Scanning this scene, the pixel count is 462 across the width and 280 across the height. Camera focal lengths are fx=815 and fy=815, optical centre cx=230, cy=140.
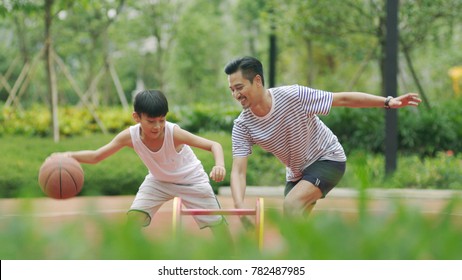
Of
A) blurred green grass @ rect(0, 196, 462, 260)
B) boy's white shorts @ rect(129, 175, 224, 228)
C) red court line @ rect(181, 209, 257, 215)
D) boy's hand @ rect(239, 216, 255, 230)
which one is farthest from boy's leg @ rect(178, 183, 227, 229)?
blurred green grass @ rect(0, 196, 462, 260)

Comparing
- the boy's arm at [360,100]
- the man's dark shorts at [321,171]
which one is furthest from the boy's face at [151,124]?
the boy's arm at [360,100]

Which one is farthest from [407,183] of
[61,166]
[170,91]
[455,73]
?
[170,91]

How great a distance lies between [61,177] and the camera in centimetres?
462

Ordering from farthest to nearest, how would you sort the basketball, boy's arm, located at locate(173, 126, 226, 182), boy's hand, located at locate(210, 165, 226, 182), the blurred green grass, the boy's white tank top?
the boy's white tank top
boy's arm, located at locate(173, 126, 226, 182)
the basketball
boy's hand, located at locate(210, 165, 226, 182)
the blurred green grass

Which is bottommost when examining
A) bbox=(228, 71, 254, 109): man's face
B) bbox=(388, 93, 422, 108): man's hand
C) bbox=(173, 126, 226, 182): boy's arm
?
bbox=(173, 126, 226, 182): boy's arm

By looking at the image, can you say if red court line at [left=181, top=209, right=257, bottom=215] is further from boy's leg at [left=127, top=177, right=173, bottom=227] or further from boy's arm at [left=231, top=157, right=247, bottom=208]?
boy's leg at [left=127, top=177, right=173, bottom=227]

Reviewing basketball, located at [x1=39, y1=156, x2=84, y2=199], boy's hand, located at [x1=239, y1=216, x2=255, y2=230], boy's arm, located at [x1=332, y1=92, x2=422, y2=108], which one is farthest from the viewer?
boy's arm, located at [x1=332, y1=92, x2=422, y2=108]

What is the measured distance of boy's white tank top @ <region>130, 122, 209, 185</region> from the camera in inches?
203

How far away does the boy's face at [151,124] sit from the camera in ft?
16.3

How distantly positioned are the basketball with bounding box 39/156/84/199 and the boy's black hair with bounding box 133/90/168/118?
1.69 ft

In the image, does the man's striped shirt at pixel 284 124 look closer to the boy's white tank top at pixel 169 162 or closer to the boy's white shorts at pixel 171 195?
the boy's white tank top at pixel 169 162

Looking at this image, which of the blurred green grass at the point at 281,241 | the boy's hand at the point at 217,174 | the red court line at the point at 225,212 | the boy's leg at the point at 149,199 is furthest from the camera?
the boy's leg at the point at 149,199

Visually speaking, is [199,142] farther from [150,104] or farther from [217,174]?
[217,174]
